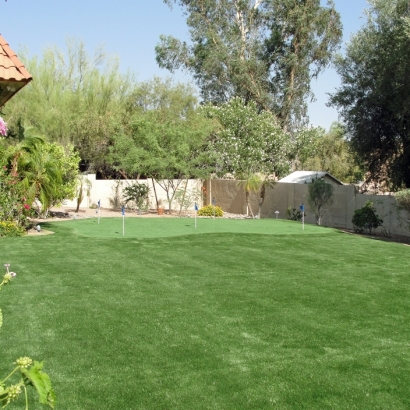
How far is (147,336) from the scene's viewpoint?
7.79 metres

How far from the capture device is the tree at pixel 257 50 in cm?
3975

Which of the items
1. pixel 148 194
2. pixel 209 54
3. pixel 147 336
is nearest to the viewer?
pixel 147 336

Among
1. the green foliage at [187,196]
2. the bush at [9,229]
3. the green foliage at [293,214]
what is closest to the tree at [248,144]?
the green foliage at [187,196]

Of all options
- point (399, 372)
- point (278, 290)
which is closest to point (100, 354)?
point (399, 372)

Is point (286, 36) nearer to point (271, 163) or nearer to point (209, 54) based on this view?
point (209, 54)

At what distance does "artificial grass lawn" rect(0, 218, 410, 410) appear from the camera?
20.0 ft

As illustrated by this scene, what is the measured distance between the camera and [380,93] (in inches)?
→ 838

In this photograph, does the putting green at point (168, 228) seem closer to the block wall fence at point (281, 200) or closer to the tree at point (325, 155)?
the block wall fence at point (281, 200)

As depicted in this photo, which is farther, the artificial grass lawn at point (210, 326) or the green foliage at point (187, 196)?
the green foliage at point (187, 196)

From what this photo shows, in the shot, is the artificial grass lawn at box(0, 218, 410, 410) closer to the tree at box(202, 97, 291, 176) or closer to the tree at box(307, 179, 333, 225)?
the tree at box(307, 179, 333, 225)

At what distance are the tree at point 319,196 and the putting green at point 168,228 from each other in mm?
2779

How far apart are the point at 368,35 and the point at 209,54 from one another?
18.9 metres

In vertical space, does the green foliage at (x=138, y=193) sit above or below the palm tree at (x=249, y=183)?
below

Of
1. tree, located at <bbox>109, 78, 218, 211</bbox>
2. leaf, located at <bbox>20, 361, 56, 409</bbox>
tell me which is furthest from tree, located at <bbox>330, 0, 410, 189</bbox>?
leaf, located at <bbox>20, 361, 56, 409</bbox>
